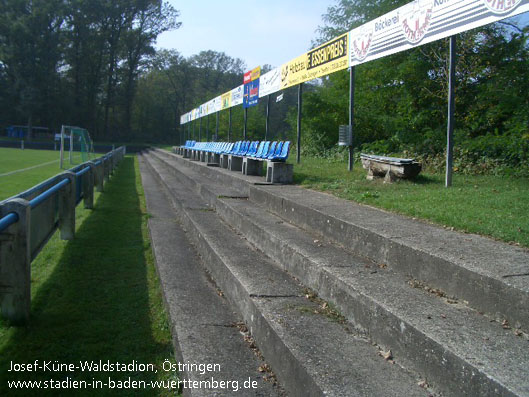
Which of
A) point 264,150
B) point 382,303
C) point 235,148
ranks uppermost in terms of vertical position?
point 235,148

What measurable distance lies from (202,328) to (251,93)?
13.3 m

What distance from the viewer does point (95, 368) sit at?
3.12m

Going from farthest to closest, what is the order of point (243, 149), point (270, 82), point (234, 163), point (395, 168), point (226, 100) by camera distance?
point (226, 100), point (270, 82), point (243, 149), point (234, 163), point (395, 168)

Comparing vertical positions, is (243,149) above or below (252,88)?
below

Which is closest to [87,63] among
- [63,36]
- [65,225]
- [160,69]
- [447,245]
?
[63,36]

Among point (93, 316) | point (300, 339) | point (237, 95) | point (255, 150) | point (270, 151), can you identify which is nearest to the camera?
point (300, 339)

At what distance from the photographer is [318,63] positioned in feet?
35.7

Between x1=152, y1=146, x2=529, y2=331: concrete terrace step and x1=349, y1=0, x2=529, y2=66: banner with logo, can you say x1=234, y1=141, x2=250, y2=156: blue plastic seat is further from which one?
x1=152, y1=146, x2=529, y2=331: concrete terrace step

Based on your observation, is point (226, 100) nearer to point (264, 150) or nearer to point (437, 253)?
point (264, 150)

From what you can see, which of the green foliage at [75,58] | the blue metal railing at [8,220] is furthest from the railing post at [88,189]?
the green foliage at [75,58]

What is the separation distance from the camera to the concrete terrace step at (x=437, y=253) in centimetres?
265

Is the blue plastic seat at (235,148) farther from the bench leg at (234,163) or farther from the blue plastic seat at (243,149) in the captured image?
the bench leg at (234,163)

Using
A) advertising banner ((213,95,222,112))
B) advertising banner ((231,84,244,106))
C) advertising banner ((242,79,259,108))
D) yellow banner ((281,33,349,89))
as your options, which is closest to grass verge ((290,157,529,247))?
yellow banner ((281,33,349,89))

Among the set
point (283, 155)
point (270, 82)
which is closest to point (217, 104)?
point (270, 82)
